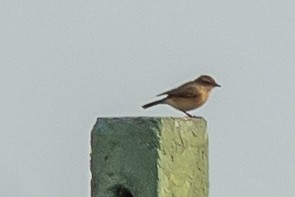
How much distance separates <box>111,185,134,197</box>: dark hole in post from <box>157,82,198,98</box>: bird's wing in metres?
4.31

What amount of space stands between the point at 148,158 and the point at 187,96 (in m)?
5.02

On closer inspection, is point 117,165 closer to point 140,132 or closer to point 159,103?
point 140,132

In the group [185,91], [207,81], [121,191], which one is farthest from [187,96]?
[121,191]

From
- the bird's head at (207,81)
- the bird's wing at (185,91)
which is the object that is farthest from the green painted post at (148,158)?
the bird's head at (207,81)

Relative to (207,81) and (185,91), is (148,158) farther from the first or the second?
(207,81)

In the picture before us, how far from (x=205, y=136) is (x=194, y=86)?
4.79 meters

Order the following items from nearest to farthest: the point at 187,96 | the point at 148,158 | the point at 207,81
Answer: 1. the point at 148,158
2. the point at 187,96
3. the point at 207,81

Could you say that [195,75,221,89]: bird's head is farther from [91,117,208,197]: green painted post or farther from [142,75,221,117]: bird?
[91,117,208,197]: green painted post

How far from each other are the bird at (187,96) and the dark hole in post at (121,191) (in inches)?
163

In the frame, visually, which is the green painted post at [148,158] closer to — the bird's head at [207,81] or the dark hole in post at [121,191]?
the dark hole in post at [121,191]

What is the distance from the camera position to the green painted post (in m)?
4.79

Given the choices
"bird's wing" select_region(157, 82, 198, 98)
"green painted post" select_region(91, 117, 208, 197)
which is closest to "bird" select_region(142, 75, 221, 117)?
"bird's wing" select_region(157, 82, 198, 98)

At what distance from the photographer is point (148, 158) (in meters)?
4.79

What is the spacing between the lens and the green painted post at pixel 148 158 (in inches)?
189
